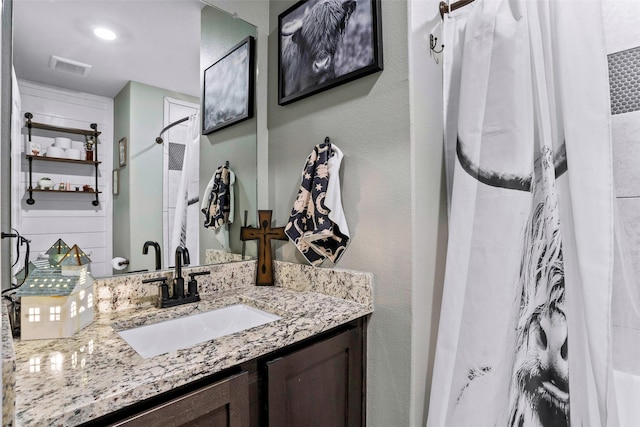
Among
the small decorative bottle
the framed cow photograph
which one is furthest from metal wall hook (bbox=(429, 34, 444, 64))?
the small decorative bottle

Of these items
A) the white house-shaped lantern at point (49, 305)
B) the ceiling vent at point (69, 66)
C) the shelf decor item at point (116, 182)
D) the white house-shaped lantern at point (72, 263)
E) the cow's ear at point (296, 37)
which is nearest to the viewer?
the white house-shaped lantern at point (49, 305)

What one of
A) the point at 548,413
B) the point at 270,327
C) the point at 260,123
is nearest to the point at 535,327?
the point at 548,413

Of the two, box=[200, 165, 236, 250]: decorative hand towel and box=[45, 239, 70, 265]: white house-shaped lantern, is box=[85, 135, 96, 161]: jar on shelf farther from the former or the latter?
box=[200, 165, 236, 250]: decorative hand towel

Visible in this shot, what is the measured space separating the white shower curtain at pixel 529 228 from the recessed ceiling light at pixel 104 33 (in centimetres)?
126

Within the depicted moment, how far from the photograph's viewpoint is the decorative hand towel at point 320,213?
4.30 ft

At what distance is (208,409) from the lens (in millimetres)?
795

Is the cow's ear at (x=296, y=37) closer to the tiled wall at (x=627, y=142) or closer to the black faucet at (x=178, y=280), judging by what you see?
the black faucet at (x=178, y=280)

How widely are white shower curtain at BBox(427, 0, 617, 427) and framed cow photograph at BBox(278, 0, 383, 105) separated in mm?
346

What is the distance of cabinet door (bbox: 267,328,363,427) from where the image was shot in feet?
3.15

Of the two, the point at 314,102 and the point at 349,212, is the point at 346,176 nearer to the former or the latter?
the point at 349,212

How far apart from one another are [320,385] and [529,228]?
33.1 inches

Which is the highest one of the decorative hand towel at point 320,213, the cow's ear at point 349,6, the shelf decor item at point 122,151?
the cow's ear at point 349,6

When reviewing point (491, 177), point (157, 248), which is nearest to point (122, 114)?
point (157, 248)

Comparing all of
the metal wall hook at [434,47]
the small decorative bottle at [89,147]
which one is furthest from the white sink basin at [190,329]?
the metal wall hook at [434,47]
